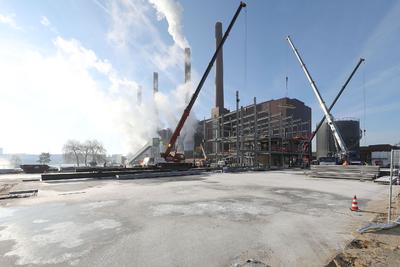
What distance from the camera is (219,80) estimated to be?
66.5 m

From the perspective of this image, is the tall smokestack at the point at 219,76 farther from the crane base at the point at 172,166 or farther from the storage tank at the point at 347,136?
the crane base at the point at 172,166

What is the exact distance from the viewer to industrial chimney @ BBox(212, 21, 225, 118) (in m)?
66.2

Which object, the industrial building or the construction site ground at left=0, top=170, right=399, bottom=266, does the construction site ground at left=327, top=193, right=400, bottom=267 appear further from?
the industrial building

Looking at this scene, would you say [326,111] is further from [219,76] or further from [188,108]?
[219,76]

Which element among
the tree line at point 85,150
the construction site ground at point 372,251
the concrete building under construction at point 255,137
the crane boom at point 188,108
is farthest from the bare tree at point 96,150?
the construction site ground at point 372,251

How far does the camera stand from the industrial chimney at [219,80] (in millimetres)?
66250

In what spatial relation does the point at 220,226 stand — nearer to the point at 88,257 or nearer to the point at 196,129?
the point at 88,257

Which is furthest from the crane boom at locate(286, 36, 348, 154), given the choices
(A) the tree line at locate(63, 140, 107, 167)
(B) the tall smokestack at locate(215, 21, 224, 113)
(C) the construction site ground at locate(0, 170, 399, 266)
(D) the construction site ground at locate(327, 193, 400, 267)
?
(A) the tree line at locate(63, 140, 107, 167)

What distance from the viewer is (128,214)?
8359mm

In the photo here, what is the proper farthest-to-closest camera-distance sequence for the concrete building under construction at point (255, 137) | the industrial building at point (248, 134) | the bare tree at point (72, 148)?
the bare tree at point (72, 148), the industrial building at point (248, 134), the concrete building under construction at point (255, 137)

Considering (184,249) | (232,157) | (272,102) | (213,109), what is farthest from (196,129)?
(184,249)

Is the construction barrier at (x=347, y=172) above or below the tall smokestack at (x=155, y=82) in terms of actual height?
below

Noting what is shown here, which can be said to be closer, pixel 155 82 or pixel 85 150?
pixel 85 150

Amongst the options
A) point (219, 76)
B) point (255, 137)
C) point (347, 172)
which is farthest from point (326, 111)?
point (219, 76)
